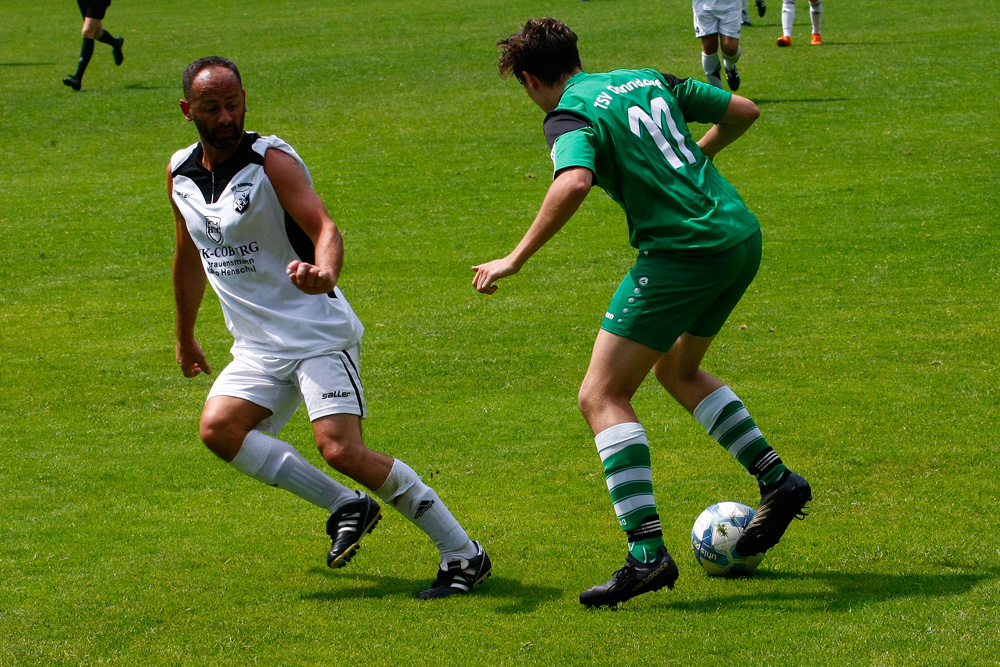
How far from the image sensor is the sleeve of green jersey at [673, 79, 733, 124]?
16.2 ft

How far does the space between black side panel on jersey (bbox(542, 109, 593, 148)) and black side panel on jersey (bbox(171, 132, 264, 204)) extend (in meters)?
1.23

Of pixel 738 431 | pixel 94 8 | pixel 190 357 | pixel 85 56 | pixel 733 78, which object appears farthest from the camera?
pixel 85 56

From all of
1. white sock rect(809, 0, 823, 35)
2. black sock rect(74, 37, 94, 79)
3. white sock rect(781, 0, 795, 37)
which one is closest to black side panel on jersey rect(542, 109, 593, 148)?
black sock rect(74, 37, 94, 79)

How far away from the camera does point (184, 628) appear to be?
14.7ft

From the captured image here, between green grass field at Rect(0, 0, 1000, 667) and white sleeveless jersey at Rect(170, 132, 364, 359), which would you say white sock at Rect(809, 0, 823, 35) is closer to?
green grass field at Rect(0, 0, 1000, 667)

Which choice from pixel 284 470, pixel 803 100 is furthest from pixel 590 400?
pixel 803 100

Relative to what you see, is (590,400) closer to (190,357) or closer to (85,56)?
(190,357)

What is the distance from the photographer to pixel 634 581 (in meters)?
4.38

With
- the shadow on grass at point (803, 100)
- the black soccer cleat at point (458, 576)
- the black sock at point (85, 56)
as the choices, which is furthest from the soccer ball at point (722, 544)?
the black sock at point (85, 56)

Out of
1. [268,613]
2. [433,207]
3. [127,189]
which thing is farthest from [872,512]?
[127,189]

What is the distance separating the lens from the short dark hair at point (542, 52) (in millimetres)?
4656

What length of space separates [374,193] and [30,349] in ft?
17.1

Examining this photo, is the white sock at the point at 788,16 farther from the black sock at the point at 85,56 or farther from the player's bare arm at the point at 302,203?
the player's bare arm at the point at 302,203

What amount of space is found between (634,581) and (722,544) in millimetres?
554
